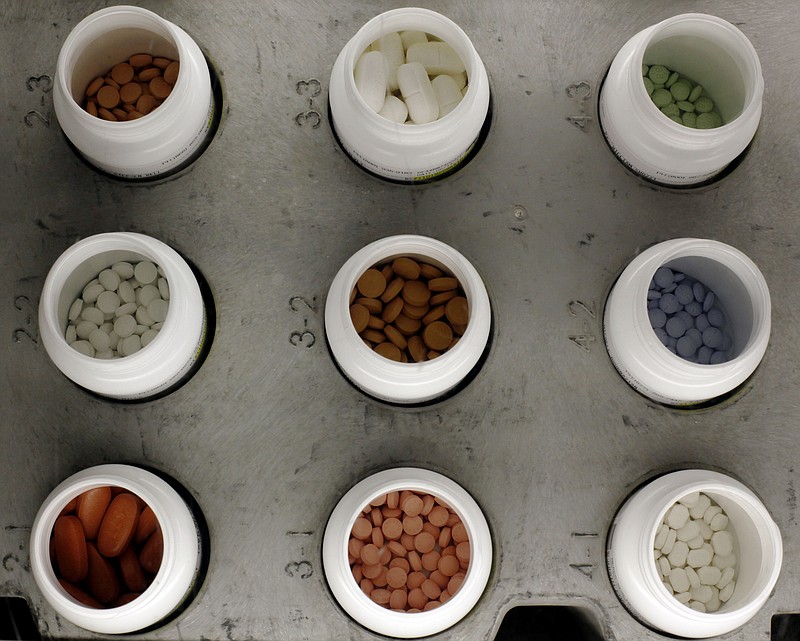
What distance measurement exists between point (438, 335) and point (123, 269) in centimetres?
46

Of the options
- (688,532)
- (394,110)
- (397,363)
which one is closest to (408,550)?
(397,363)

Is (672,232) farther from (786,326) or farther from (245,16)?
(245,16)

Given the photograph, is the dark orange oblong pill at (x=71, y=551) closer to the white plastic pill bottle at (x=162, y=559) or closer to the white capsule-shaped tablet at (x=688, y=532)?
the white plastic pill bottle at (x=162, y=559)

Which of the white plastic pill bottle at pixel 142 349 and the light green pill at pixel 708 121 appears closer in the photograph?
the white plastic pill bottle at pixel 142 349

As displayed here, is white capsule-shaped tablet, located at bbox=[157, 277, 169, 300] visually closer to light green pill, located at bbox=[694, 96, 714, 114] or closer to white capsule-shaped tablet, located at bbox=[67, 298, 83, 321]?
white capsule-shaped tablet, located at bbox=[67, 298, 83, 321]

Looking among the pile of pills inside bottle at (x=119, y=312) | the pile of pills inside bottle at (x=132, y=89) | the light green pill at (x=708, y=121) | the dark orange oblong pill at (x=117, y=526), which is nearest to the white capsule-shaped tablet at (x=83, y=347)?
the pile of pills inside bottle at (x=119, y=312)

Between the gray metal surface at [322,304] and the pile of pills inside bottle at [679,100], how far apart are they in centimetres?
8

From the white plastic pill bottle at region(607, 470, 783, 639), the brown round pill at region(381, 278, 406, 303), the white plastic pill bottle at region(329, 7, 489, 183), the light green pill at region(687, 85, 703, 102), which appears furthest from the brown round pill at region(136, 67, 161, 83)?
the white plastic pill bottle at region(607, 470, 783, 639)

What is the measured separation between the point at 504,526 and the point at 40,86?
0.97 m

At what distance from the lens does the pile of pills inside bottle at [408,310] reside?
0.97m

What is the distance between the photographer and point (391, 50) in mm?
1010

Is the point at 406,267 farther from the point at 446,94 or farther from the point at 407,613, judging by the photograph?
the point at 407,613

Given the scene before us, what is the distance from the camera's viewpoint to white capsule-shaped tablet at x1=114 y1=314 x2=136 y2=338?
3.23 ft

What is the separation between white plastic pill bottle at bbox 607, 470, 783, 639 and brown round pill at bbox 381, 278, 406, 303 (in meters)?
0.45
